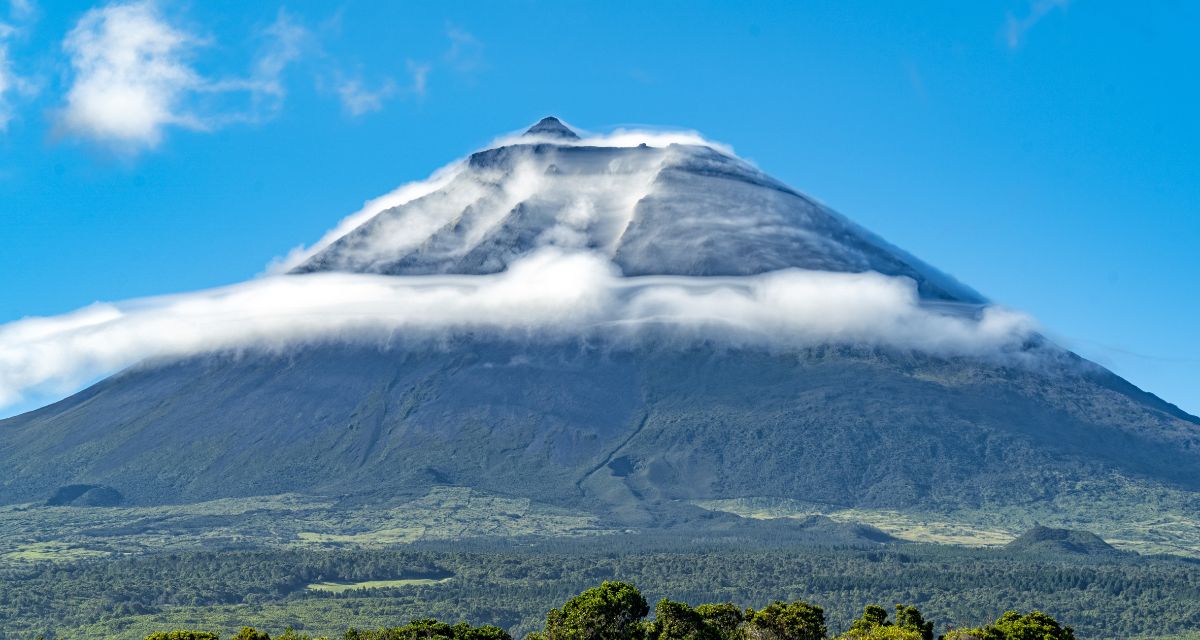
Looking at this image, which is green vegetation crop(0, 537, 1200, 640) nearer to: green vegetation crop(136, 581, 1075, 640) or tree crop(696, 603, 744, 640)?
green vegetation crop(136, 581, 1075, 640)

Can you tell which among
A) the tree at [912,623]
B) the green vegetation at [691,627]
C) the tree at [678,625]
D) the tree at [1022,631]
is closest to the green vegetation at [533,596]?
the tree at [912,623]

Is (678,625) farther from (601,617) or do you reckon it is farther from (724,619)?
(724,619)

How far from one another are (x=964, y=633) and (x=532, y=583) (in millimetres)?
110881

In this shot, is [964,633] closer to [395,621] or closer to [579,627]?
[579,627]

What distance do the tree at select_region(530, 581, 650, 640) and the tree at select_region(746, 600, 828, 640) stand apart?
20.1 ft

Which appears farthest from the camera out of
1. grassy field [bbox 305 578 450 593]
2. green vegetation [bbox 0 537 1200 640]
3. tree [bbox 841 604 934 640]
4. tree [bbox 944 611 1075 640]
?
grassy field [bbox 305 578 450 593]

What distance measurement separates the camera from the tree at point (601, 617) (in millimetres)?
87812

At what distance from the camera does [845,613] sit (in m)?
174

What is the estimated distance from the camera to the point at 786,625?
8681 centimetres

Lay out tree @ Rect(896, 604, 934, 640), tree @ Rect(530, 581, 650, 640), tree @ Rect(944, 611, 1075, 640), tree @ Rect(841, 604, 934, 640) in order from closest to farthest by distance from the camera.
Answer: tree @ Rect(841, 604, 934, 640) → tree @ Rect(944, 611, 1075, 640) → tree @ Rect(530, 581, 650, 640) → tree @ Rect(896, 604, 934, 640)

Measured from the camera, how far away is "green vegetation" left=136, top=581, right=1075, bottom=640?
8606 cm

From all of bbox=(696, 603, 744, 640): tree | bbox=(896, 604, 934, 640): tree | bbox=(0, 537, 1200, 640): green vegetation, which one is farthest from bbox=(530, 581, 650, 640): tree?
bbox=(0, 537, 1200, 640): green vegetation

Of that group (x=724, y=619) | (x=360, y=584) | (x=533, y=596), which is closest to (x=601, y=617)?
(x=724, y=619)

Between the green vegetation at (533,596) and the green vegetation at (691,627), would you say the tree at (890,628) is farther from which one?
the green vegetation at (533,596)
